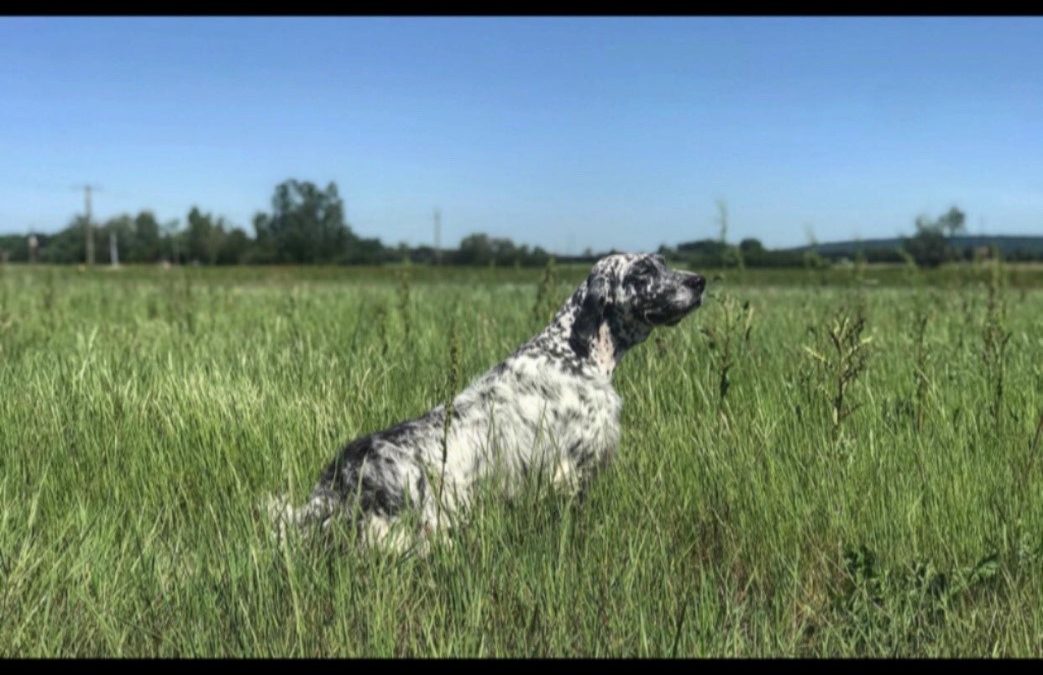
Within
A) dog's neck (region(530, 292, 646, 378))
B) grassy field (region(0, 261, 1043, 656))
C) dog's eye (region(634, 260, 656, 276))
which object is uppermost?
dog's eye (region(634, 260, 656, 276))

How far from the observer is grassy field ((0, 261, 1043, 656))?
3107 mm

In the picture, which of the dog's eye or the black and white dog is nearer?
the black and white dog

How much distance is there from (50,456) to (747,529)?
3295 mm

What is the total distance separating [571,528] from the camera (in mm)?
3859

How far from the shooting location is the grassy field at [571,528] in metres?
3.11

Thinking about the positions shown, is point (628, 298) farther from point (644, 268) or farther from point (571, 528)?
point (571, 528)

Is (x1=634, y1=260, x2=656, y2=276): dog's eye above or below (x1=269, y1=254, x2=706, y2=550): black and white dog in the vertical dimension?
above

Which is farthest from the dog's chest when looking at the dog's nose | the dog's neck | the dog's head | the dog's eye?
the dog's nose

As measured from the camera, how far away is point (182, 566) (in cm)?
343

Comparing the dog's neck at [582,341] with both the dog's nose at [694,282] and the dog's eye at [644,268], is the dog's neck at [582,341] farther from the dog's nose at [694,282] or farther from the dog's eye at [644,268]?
the dog's nose at [694,282]

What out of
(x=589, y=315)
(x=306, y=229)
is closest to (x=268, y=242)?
(x=306, y=229)

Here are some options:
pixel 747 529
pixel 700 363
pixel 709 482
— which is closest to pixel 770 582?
pixel 747 529

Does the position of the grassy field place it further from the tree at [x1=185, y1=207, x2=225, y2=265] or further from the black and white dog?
the tree at [x1=185, y1=207, x2=225, y2=265]
